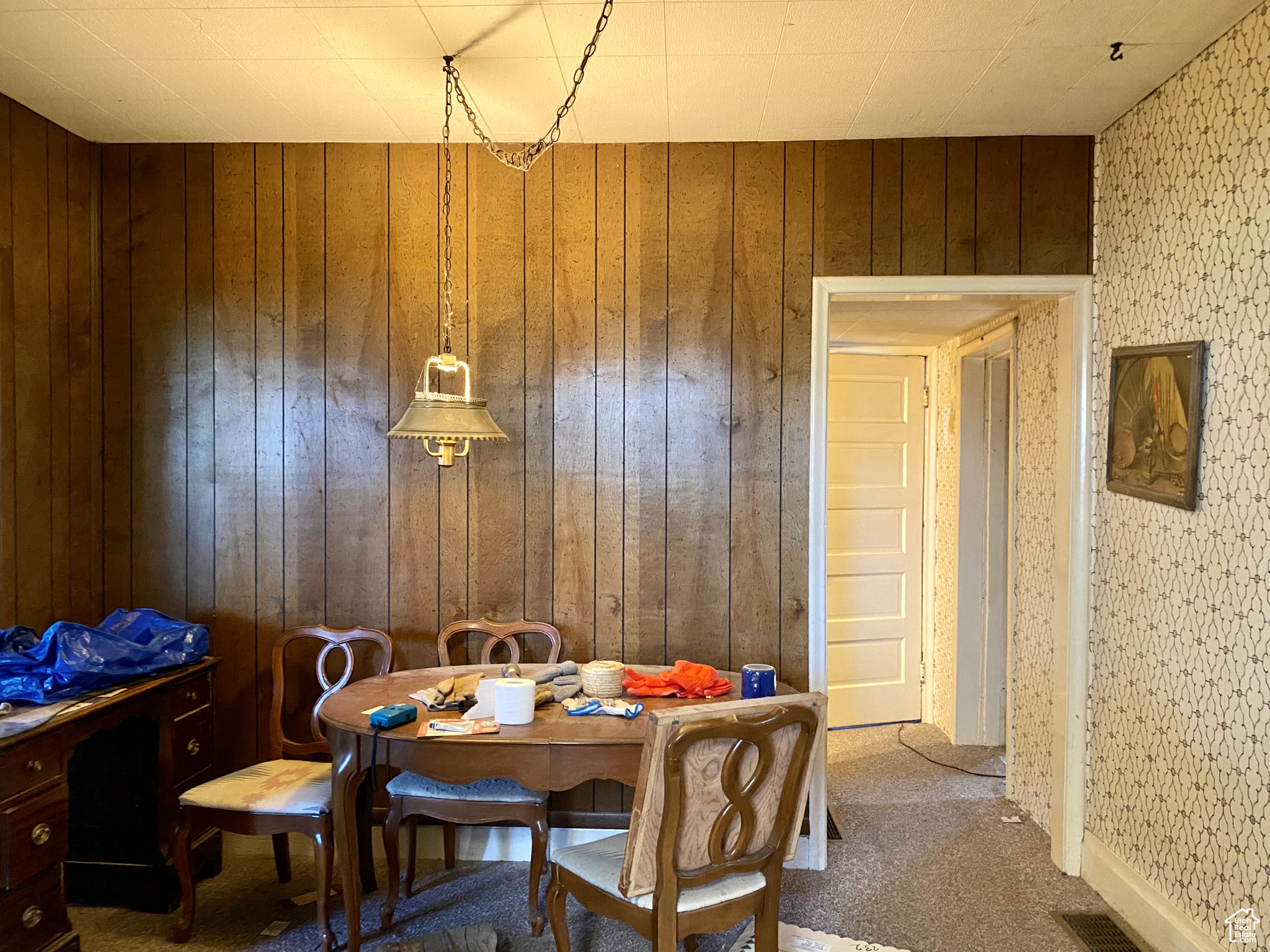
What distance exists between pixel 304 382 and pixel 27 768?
152 centimetres

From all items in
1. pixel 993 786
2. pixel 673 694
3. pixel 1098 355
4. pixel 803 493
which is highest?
pixel 1098 355

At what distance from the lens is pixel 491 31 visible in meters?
2.33

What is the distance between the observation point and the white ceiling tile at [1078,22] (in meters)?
2.16

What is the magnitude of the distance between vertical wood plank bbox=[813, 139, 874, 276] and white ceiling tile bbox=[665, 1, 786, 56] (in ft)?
2.48

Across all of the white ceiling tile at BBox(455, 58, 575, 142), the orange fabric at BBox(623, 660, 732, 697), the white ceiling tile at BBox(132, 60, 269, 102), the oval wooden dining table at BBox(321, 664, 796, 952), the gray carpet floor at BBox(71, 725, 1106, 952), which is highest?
the white ceiling tile at BBox(132, 60, 269, 102)

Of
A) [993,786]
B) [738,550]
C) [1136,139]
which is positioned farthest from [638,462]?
[993,786]

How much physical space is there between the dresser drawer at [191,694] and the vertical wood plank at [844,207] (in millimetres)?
2581

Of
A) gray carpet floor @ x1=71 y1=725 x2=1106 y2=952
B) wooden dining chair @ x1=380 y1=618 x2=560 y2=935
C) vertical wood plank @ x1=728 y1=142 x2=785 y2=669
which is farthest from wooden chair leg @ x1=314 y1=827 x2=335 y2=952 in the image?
vertical wood plank @ x1=728 y1=142 x2=785 y2=669

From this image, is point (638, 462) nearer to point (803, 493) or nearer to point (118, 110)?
point (803, 493)

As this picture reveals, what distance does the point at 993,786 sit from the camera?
154 inches

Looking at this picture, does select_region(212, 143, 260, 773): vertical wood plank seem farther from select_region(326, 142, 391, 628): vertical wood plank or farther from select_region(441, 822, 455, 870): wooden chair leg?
select_region(441, 822, 455, 870): wooden chair leg

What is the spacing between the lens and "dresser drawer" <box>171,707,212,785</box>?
275cm

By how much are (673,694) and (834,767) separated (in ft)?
6.10

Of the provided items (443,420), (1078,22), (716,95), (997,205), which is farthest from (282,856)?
(1078,22)
